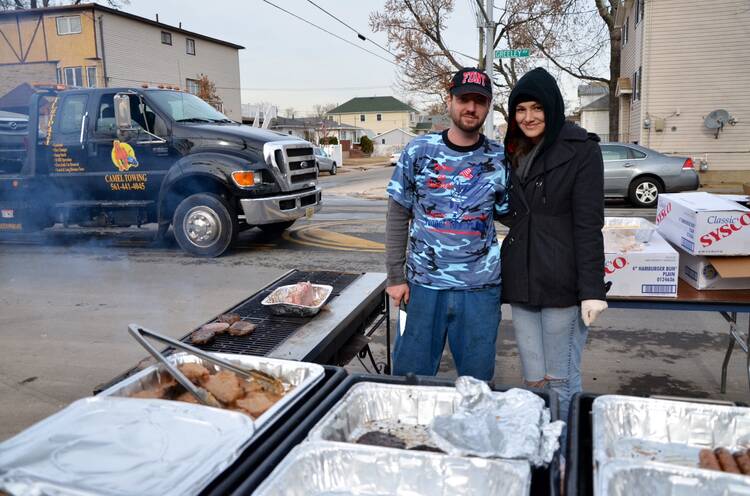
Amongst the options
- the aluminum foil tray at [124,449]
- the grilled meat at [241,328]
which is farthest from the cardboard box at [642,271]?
the aluminum foil tray at [124,449]

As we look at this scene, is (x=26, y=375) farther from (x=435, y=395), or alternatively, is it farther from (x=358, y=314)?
(x=435, y=395)

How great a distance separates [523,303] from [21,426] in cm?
325

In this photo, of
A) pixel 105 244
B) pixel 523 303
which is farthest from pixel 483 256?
pixel 105 244

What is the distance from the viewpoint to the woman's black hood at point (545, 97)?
258cm

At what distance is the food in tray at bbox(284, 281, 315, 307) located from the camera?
3.46 meters

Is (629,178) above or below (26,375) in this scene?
above

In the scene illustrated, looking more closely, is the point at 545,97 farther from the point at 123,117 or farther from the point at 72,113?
the point at 72,113

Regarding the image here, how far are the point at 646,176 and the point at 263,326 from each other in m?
13.2

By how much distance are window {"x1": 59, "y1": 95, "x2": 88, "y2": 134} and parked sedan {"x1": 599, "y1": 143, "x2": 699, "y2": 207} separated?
1102cm

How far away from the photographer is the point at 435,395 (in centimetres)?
199

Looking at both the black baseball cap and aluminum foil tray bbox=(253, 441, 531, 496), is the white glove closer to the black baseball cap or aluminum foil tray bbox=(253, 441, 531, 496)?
the black baseball cap

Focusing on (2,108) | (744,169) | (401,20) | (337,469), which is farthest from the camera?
(401,20)

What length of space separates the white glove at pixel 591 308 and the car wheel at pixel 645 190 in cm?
1273

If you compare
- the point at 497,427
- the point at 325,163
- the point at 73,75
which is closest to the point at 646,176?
the point at 497,427
